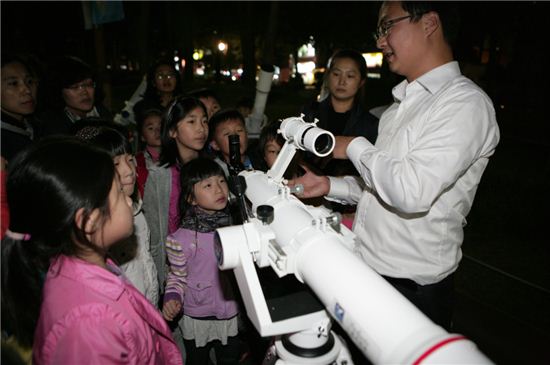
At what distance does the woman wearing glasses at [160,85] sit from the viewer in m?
4.33

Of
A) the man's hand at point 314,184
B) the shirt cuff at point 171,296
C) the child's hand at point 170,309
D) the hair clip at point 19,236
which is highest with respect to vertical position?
the hair clip at point 19,236

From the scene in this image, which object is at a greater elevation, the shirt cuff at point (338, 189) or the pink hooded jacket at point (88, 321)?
the shirt cuff at point (338, 189)

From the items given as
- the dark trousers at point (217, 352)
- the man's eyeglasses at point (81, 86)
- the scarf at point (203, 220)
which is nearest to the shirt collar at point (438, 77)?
the scarf at point (203, 220)

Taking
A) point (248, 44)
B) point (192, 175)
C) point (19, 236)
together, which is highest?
Answer: point (248, 44)

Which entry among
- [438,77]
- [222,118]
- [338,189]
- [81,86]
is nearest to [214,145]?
[222,118]

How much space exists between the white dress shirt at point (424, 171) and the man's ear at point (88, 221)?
97cm

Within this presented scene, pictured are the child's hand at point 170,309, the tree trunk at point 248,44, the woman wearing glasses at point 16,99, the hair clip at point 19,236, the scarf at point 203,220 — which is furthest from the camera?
the tree trunk at point 248,44

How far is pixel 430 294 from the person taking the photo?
66.2 inches

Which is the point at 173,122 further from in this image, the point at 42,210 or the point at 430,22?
the point at 430,22

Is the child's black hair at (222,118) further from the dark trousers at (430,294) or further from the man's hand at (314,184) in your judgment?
the dark trousers at (430,294)

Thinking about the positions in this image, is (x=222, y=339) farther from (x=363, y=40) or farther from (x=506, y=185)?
(x=363, y=40)

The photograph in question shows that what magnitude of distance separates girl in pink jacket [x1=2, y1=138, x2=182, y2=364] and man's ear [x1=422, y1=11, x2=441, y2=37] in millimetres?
1417

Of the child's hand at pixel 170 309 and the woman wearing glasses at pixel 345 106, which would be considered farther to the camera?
the woman wearing glasses at pixel 345 106

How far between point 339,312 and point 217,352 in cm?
197
